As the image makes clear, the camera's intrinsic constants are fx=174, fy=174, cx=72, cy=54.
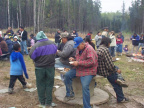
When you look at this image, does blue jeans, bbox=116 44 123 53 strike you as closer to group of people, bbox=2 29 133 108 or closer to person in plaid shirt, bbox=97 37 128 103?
group of people, bbox=2 29 133 108

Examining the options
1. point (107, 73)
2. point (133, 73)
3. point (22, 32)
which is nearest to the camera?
point (107, 73)

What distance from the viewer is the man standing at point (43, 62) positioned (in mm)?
3787

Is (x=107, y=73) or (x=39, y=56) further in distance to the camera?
(x=107, y=73)

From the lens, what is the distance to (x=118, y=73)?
433 cm

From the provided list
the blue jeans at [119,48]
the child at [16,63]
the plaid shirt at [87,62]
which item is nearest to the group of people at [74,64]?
the plaid shirt at [87,62]

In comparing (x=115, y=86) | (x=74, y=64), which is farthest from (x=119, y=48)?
(x=74, y=64)

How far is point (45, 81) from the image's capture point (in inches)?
159

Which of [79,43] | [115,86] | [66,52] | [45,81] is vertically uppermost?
[79,43]

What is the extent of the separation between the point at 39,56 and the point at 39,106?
125cm

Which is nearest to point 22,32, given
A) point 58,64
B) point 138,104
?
point 58,64

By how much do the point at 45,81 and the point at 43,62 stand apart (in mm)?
514

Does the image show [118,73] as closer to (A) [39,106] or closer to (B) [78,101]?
(B) [78,101]

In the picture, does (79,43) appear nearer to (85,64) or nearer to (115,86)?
(85,64)

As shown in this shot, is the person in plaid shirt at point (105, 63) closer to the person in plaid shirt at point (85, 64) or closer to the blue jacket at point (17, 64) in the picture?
the person in plaid shirt at point (85, 64)
